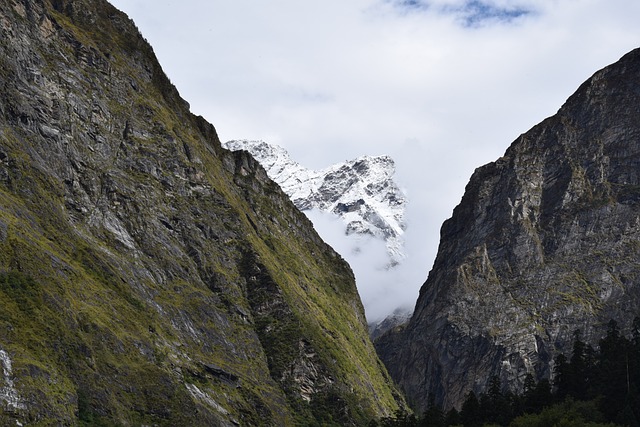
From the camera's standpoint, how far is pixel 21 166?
631 feet

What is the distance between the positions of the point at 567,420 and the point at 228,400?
234 ft

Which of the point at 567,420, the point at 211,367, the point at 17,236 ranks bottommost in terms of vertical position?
the point at 567,420

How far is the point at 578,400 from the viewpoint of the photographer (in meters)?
172

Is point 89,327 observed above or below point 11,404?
above

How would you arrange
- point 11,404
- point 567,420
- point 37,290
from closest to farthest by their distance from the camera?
point 11,404
point 567,420
point 37,290

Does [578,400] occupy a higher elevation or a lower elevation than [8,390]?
higher

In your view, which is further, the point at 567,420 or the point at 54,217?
the point at 54,217

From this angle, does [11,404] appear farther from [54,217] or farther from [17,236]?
[54,217]

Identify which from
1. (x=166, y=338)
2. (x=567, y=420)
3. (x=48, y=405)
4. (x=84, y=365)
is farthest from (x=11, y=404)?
(x=567, y=420)

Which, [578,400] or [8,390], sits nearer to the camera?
[8,390]

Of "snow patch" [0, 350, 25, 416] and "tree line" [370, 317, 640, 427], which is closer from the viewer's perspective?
"snow patch" [0, 350, 25, 416]

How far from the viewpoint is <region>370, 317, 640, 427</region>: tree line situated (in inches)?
6211

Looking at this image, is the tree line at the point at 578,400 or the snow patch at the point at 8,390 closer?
the snow patch at the point at 8,390

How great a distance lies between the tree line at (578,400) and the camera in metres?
158
